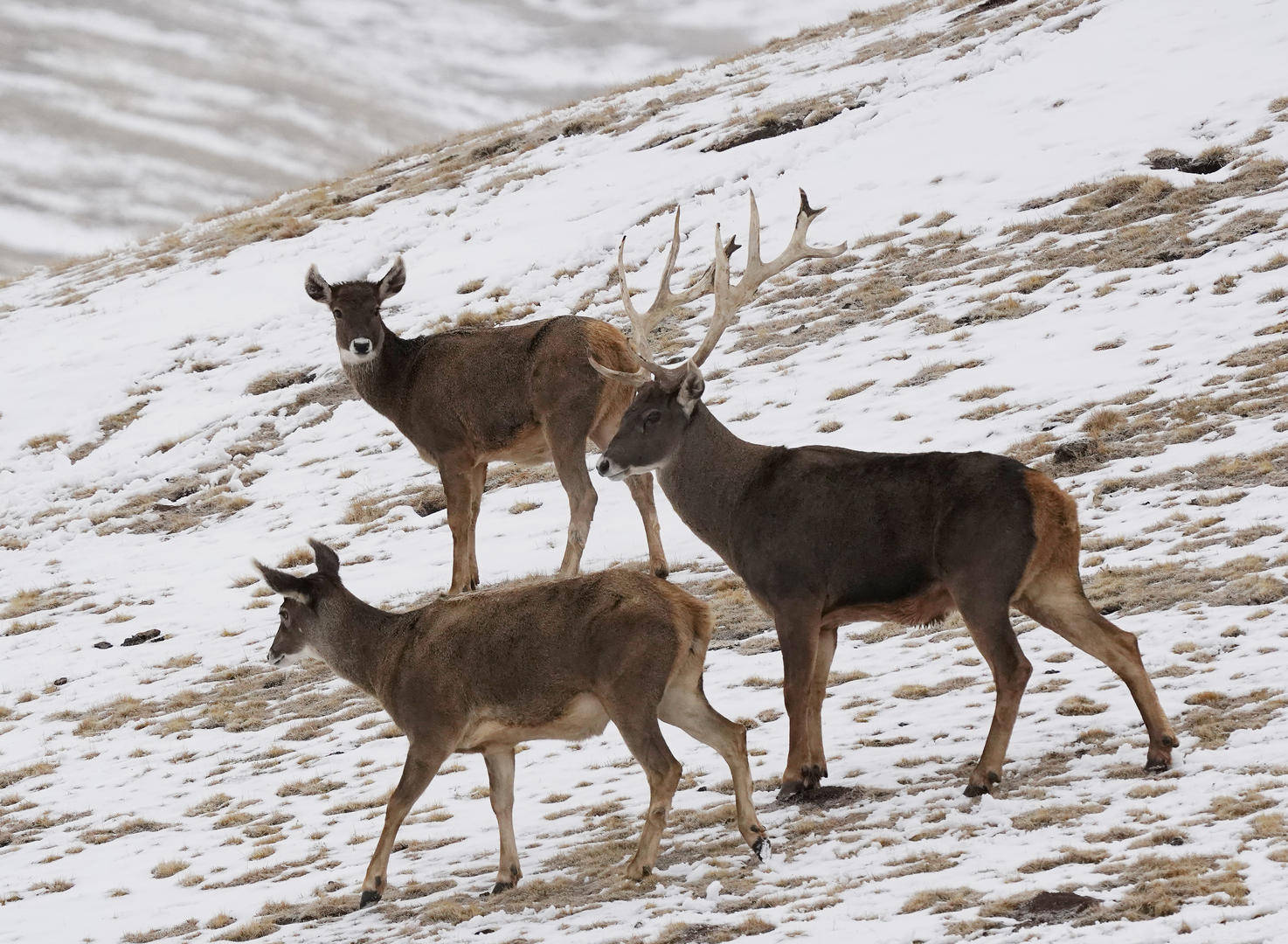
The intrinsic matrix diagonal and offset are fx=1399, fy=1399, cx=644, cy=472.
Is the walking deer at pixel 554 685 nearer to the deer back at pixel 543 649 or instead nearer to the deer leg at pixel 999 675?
the deer back at pixel 543 649

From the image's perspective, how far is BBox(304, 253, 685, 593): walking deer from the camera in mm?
14297

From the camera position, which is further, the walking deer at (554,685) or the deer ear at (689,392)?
the deer ear at (689,392)

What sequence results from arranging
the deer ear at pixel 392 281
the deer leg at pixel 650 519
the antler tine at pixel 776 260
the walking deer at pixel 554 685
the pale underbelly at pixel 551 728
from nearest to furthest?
the walking deer at pixel 554 685 → the pale underbelly at pixel 551 728 → the antler tine at pixel 776 260 → the deer leg at pixel 650 519 → the deer ear at pixel 392 281

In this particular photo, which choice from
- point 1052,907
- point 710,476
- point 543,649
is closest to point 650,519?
point 710,476

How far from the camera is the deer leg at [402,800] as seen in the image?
8.61m

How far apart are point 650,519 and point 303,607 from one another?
→ 4.98 meters

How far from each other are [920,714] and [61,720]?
34.3 feet

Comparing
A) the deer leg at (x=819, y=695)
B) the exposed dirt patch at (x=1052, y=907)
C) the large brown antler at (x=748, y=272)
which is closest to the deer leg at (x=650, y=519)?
the large brown antler at (x=748, y=272)

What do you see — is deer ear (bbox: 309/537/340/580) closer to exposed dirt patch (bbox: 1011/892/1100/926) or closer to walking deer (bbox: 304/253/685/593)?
walking deer (bbox: 304/253/685/593)

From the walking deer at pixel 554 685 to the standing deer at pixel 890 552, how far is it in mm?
859

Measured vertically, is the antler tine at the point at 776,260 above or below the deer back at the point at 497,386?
above

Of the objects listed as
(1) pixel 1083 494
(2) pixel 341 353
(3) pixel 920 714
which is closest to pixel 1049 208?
(1) pixel 1083 494

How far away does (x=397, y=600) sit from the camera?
16.1 meters

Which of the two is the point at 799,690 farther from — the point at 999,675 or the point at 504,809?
the point at 504,809
